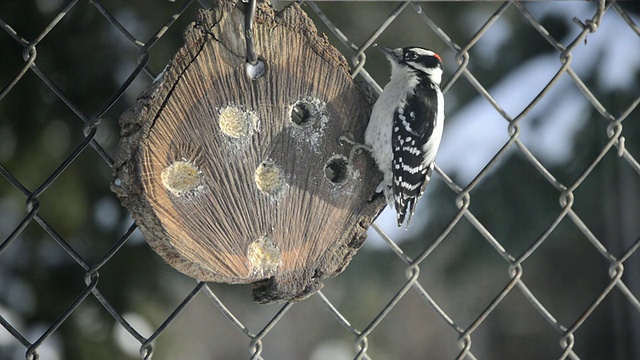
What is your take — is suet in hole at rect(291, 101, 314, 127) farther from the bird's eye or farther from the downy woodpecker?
the bird's eye

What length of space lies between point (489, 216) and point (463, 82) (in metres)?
0.42

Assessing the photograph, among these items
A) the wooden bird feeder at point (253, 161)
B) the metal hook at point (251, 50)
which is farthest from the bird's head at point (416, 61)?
the metal hook at point (251, 50)

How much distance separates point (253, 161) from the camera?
1.38 metres

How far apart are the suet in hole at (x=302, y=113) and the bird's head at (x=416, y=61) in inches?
18.2

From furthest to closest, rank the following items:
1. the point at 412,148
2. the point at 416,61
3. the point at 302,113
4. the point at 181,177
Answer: the point at 416,61, the point at 412,148, the point at 302,113, the point at 181,177

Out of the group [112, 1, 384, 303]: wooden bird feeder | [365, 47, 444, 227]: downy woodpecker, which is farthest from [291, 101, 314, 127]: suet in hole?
[365, 47, 444, 227]: downy woodpecker

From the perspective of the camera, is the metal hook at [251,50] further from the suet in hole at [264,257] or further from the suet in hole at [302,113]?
the suet in hole at [264,257]

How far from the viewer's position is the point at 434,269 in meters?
2.38

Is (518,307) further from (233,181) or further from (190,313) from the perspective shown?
(233,181)

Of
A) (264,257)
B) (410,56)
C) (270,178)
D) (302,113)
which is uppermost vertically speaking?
(410,56)

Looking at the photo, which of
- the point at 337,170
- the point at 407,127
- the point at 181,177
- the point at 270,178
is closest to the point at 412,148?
the point at 407,127

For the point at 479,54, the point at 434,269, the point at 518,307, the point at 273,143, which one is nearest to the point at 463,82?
the point at 479,54

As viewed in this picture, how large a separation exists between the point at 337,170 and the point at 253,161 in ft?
0.61

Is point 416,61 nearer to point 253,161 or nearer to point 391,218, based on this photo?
point 391,218
